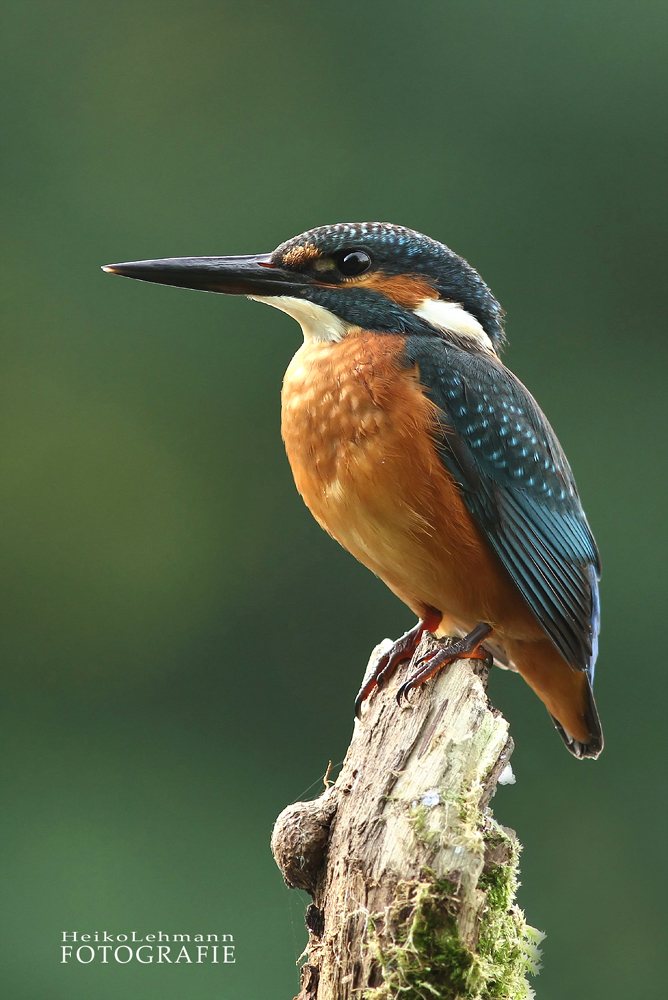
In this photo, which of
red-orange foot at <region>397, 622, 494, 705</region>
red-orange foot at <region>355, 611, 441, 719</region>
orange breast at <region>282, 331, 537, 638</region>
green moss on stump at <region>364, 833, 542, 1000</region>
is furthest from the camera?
red-orange foot at <region>355, 611, 441, 719</region>

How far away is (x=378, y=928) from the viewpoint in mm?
1704

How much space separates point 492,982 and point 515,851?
235mm

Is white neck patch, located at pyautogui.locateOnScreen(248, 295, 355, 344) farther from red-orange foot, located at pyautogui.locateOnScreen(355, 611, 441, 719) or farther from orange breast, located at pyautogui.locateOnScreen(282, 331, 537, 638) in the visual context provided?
red-orange foot, located at pyautogui.locateOnScreen(355, 611, 441, 719)

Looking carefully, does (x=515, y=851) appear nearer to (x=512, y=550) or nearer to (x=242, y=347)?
(x=512, y=550)

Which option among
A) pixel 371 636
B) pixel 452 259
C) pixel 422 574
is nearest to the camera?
pixel 422 574

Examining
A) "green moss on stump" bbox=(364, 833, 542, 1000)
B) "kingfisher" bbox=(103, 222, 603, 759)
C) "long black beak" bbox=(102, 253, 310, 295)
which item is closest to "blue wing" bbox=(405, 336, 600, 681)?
"kingfisher" bbox=(103, 222, 603, 759)

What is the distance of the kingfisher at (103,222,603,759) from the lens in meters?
2.25

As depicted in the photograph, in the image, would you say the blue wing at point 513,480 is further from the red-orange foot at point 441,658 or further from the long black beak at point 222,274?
the long black beak at point 222,274

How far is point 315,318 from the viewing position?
2.45 meters

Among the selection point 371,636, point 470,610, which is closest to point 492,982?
point 470,610

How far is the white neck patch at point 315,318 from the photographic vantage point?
7.97 feet

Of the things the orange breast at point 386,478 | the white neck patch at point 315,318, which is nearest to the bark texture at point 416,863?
the orange breast at point 386,478

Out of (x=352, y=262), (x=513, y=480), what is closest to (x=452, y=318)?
(x=352, y=262)

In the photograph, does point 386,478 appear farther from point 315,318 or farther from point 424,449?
point 315,318
